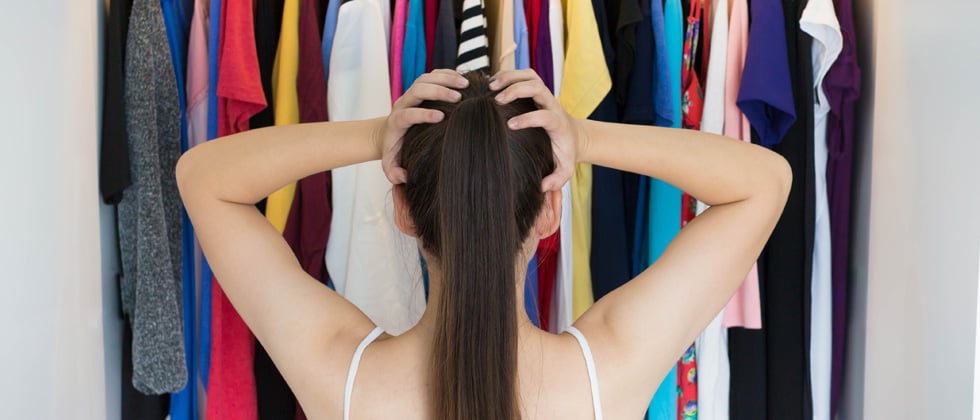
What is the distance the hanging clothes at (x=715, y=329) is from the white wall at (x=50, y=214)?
1218 millimetres

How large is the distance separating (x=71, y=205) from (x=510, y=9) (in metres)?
0.92

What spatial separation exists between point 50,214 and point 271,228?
2.03 feet

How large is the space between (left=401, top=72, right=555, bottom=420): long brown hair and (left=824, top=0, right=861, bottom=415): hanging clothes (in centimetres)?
98

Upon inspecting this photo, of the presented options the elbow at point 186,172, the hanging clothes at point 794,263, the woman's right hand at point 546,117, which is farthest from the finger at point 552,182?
the hanging clothes at point 794,263

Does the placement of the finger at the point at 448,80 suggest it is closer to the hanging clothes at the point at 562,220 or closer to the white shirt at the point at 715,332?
the hanging clothes at the point at 562,220

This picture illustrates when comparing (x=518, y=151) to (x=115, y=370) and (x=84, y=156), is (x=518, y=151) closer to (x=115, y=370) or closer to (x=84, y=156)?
(x=84, y=156)

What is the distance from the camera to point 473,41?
166cm

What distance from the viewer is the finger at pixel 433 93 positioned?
3.23ft

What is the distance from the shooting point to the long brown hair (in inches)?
35.8

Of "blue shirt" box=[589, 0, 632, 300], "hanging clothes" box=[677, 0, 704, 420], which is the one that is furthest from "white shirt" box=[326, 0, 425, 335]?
"hanging clothes" box=[677, 0, 704, 420]

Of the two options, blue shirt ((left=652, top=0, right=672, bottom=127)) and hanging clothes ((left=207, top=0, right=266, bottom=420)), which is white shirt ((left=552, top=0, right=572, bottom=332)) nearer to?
blue shirt ((left=652, top=0, right=672, bottom=127))

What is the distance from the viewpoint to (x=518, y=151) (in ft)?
3.19

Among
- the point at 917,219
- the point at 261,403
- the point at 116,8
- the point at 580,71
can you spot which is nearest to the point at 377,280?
the point at 261,403

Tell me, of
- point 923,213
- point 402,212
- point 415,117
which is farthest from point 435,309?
point 923,213
